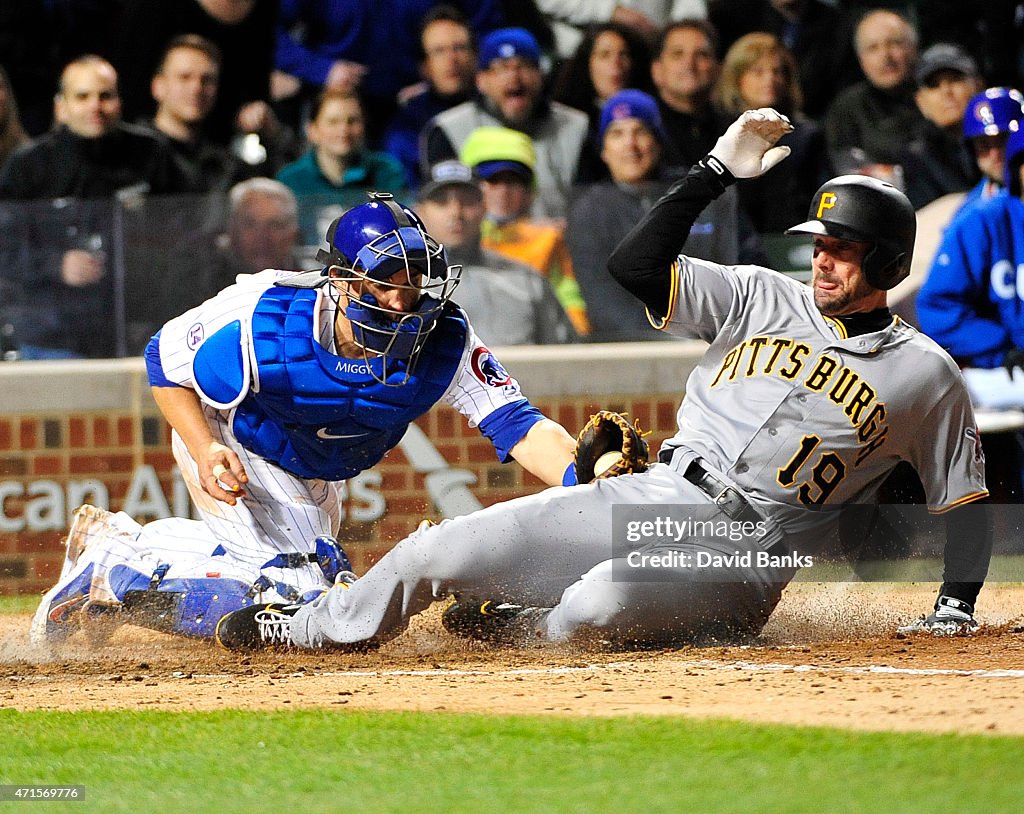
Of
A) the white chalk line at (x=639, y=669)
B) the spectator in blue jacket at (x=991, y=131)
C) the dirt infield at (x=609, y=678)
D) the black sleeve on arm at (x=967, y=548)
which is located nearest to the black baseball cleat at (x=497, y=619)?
the dirt infield at (x=609, y=678)

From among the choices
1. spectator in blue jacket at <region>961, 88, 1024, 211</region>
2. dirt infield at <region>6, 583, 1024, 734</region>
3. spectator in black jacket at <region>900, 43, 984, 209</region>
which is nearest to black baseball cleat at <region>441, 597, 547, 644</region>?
dirt infield at <region>6, 583, 1024, 734</region>

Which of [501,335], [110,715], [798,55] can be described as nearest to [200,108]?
[501,335]

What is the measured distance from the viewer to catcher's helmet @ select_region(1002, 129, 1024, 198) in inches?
317

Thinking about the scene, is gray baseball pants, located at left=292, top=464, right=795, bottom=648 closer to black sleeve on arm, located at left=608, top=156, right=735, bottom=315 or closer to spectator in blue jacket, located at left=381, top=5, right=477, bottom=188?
black sleeve on arm, located at left=608, top=156, right=735, bottom=315

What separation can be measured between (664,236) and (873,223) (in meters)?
0.73

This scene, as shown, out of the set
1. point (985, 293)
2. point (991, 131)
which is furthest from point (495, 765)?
point (991, 131)

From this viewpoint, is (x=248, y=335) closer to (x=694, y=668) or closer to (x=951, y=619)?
(x=694, y=668)

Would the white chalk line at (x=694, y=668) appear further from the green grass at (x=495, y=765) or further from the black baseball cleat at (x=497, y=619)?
the green grass at (x=495, y=765)

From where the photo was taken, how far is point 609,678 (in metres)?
5.23

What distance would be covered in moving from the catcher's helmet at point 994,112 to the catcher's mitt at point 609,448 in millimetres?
3598

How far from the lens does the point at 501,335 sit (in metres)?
8.76

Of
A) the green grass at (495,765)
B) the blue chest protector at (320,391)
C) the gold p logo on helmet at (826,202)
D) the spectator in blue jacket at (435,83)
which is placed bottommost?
the green grass at (495,765)

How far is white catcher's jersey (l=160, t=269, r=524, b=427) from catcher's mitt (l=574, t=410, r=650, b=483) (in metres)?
0.49

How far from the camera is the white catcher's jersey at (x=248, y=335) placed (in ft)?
20.1
